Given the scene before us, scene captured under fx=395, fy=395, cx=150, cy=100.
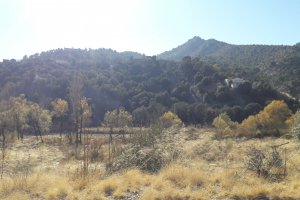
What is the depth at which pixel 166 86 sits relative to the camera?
10656 centimetres

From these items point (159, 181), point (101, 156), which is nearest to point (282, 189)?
point (159, 181)

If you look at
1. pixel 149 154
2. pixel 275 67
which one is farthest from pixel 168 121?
pixel 275 67

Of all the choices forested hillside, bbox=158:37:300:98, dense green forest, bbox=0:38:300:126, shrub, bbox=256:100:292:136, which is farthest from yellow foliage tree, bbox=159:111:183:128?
forested hillside, bbox=158:37:300:98

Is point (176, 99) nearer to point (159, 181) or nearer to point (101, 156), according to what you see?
point (101, 156)

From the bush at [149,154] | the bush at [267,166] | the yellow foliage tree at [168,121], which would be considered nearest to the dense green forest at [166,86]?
the yellow foliage tree at [168,121]

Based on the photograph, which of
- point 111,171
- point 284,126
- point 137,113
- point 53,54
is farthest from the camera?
point 53,54

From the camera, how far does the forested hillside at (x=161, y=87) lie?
8243 centimetres

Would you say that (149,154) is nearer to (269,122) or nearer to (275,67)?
(269,122)

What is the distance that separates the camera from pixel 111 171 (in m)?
14.3

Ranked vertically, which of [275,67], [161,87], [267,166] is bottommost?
[267,166]

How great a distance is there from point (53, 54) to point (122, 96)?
327 feet

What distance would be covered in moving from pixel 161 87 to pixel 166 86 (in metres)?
1.77

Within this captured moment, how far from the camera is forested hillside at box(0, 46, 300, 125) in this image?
82.4 m

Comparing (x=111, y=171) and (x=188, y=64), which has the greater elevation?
(x=188, y=64)
